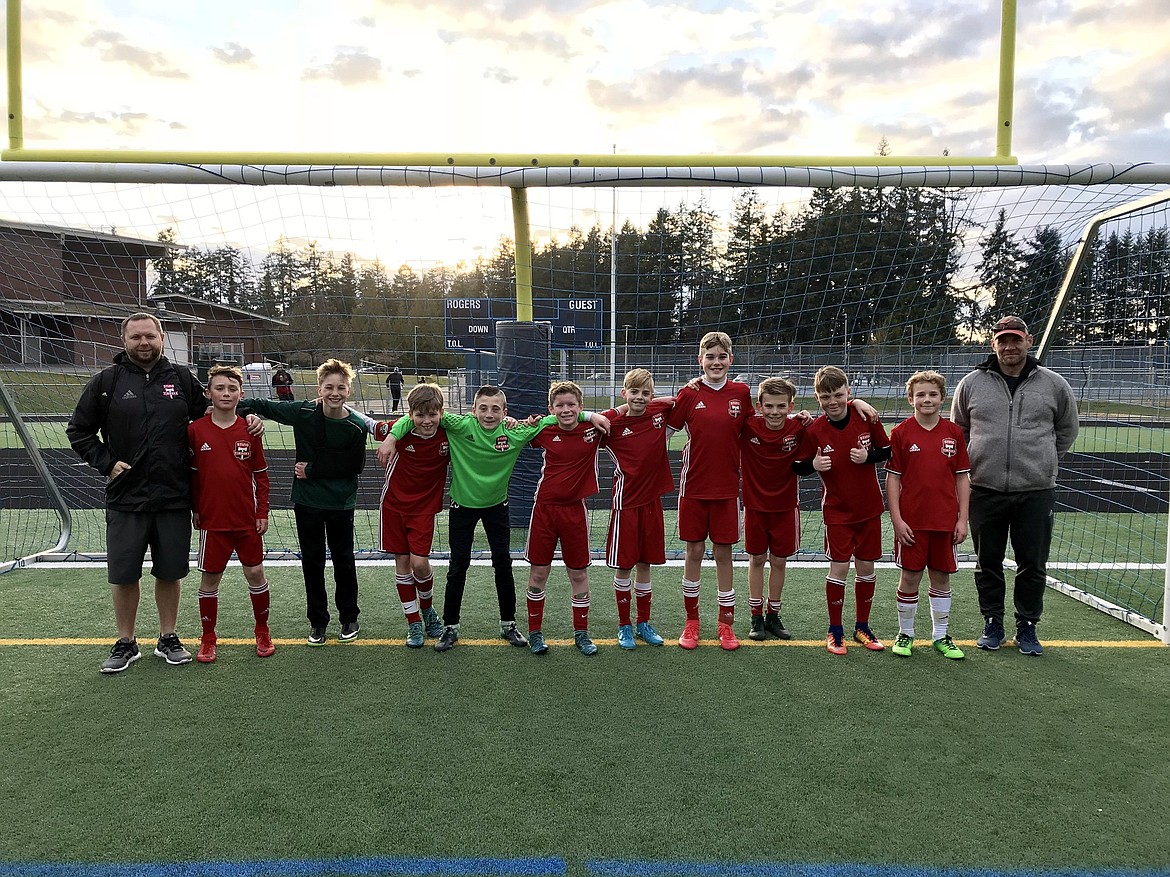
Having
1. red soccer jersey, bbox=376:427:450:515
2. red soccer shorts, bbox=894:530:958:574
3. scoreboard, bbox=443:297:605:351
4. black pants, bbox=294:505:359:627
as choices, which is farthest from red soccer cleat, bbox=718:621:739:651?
scoreboard, bbox=443:297:605:351

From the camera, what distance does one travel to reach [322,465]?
13.2 ft

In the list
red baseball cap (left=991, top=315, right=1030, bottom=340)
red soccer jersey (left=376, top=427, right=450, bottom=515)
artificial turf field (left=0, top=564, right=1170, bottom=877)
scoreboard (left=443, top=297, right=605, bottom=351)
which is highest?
scoreboard (left=443, top=297, right=605, bottom=351)

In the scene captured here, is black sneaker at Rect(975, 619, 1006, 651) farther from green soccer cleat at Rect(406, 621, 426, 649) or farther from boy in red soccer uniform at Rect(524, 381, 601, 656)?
green soccer cleat at Rect(406, 621, 426, 649)

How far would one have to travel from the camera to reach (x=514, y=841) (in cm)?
226

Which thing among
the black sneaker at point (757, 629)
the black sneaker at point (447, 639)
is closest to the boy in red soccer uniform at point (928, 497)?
the black sneaker at point (757, 629)

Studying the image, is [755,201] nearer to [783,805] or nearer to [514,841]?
[783,805]

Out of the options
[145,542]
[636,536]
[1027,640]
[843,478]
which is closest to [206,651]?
[145,542]

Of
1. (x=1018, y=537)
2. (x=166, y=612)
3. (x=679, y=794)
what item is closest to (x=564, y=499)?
(x=679, y=794)

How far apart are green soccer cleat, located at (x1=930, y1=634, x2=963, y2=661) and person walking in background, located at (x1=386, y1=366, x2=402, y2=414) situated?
363 centimetres

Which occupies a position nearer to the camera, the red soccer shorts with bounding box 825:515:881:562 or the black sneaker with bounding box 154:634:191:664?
the black sneaker with bounding box 154:634:191:664

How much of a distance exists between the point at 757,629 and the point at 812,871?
6.63 feet

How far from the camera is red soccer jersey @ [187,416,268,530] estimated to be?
376cm

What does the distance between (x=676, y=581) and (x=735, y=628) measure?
37.0 inches

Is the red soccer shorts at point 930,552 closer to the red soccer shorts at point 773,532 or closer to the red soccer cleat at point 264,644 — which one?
the red soccer shorts at point 773,532
